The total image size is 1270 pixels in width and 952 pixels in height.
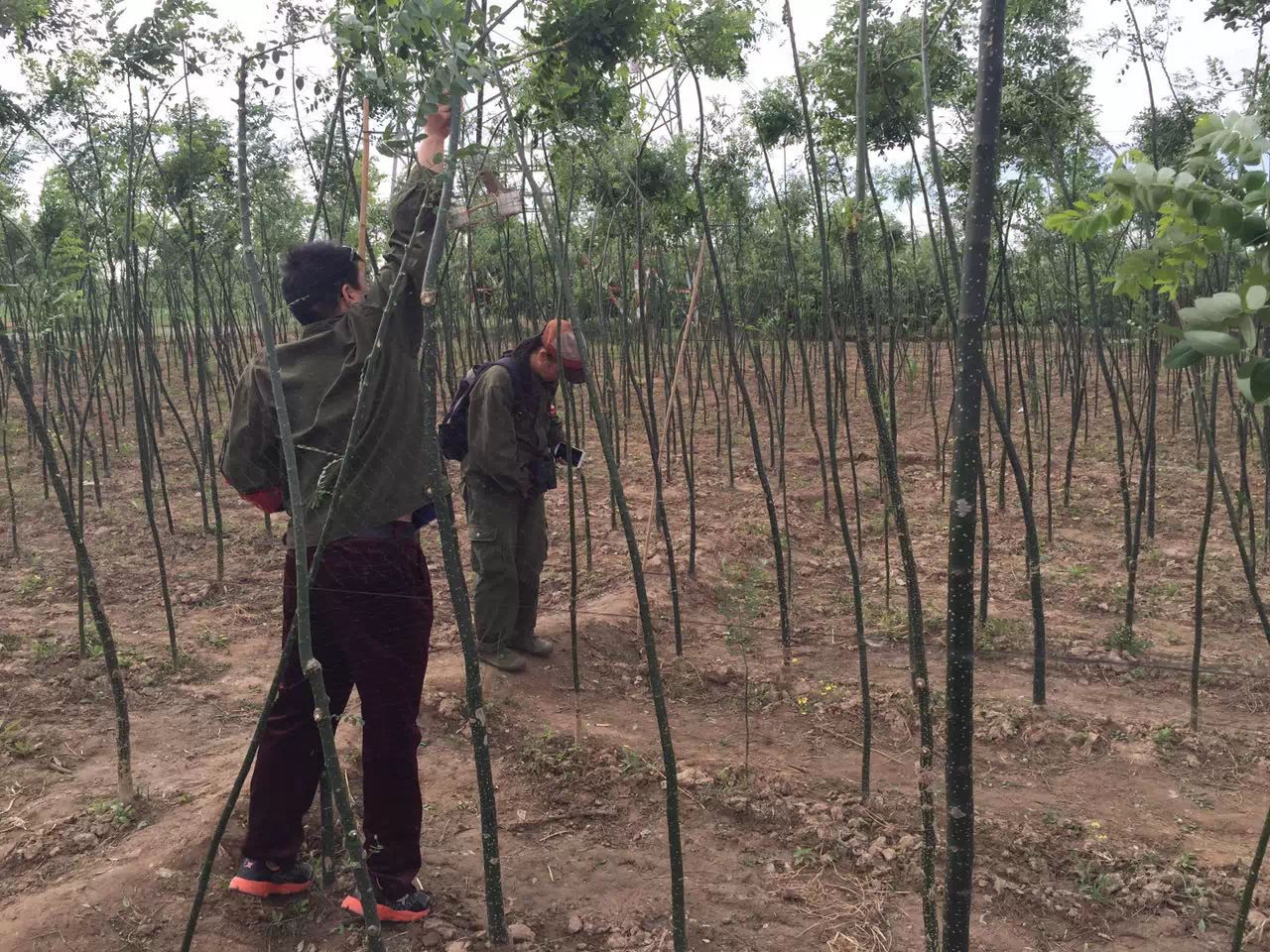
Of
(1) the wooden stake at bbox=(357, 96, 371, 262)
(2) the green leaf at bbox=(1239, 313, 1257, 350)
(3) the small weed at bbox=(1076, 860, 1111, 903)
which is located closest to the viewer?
(2) the green leaf at bbox=(1239, 313, 1257, 350)

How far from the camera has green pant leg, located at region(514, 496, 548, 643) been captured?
356 centimetres

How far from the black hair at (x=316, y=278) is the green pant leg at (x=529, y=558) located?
1.73m

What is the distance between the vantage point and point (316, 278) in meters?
1.85

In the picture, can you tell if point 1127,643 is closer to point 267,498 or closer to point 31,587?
point 267,498

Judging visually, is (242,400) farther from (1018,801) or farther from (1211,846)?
(1211,846)

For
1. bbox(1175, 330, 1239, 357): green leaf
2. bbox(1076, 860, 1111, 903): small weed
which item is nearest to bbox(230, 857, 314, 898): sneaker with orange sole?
bbox(1076, 860, 1111, 903): small weed

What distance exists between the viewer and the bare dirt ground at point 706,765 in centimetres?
205

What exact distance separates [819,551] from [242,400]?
160 inches

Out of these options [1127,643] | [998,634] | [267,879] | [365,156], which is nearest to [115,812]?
[267,879]

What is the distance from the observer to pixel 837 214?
6.63 metres

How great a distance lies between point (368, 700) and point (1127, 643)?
322 cm

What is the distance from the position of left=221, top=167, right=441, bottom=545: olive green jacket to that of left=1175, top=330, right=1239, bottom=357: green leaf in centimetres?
132

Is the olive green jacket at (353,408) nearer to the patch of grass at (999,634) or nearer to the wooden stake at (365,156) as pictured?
the wooden stake at (365,156)

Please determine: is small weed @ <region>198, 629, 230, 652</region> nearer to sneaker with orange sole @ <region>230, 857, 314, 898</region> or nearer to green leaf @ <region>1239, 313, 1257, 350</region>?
sneaker with orange sole @ <region>230, 857, 314, 898</region>
